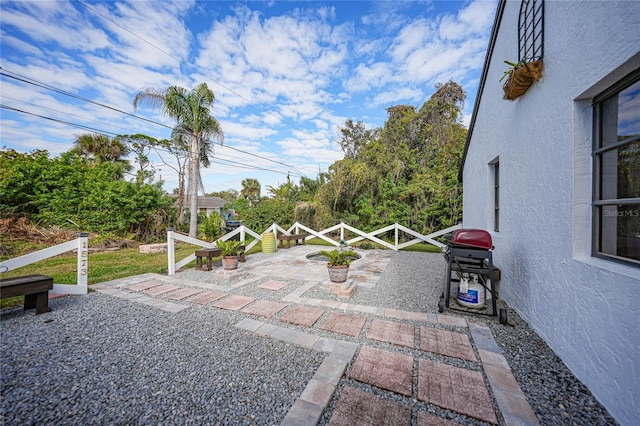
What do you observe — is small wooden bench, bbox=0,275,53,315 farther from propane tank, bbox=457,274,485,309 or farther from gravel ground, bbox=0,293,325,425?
propane tank, bbox=457,274,485,309

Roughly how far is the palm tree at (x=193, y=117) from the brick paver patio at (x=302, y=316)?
10.9 m

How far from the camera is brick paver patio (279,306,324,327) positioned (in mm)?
3136

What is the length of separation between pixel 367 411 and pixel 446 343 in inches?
55.5

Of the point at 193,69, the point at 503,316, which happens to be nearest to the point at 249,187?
the point at 193,69

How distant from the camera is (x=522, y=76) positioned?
114 inches

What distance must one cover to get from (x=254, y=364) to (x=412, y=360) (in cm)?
155

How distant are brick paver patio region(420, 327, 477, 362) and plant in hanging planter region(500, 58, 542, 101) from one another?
3.23 m

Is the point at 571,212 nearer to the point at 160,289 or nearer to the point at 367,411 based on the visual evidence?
the point at 367,411

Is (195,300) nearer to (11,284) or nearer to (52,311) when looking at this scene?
(52,311)

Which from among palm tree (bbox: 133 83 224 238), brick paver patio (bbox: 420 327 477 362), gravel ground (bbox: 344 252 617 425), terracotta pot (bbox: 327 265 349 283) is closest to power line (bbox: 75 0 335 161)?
palm tree (bbox: 133 83 224 238)

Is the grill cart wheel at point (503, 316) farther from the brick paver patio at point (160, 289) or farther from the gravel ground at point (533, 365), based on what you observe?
the brick paver patio at point (160, 289)

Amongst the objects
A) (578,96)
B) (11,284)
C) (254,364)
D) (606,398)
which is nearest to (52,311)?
(11,284)

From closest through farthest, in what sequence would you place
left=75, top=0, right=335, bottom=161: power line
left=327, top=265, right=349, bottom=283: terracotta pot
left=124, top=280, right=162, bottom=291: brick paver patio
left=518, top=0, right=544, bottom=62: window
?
left=518, top=0, right=544, bottom=62: window < left=327, top=265, right=349, bottom=283: terracotta pot < left=124, top=280, right=162, bottom=291: brick paver patio < left=75, top=0, right=335, bottom=161: power line

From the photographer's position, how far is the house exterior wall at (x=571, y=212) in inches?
62.9
